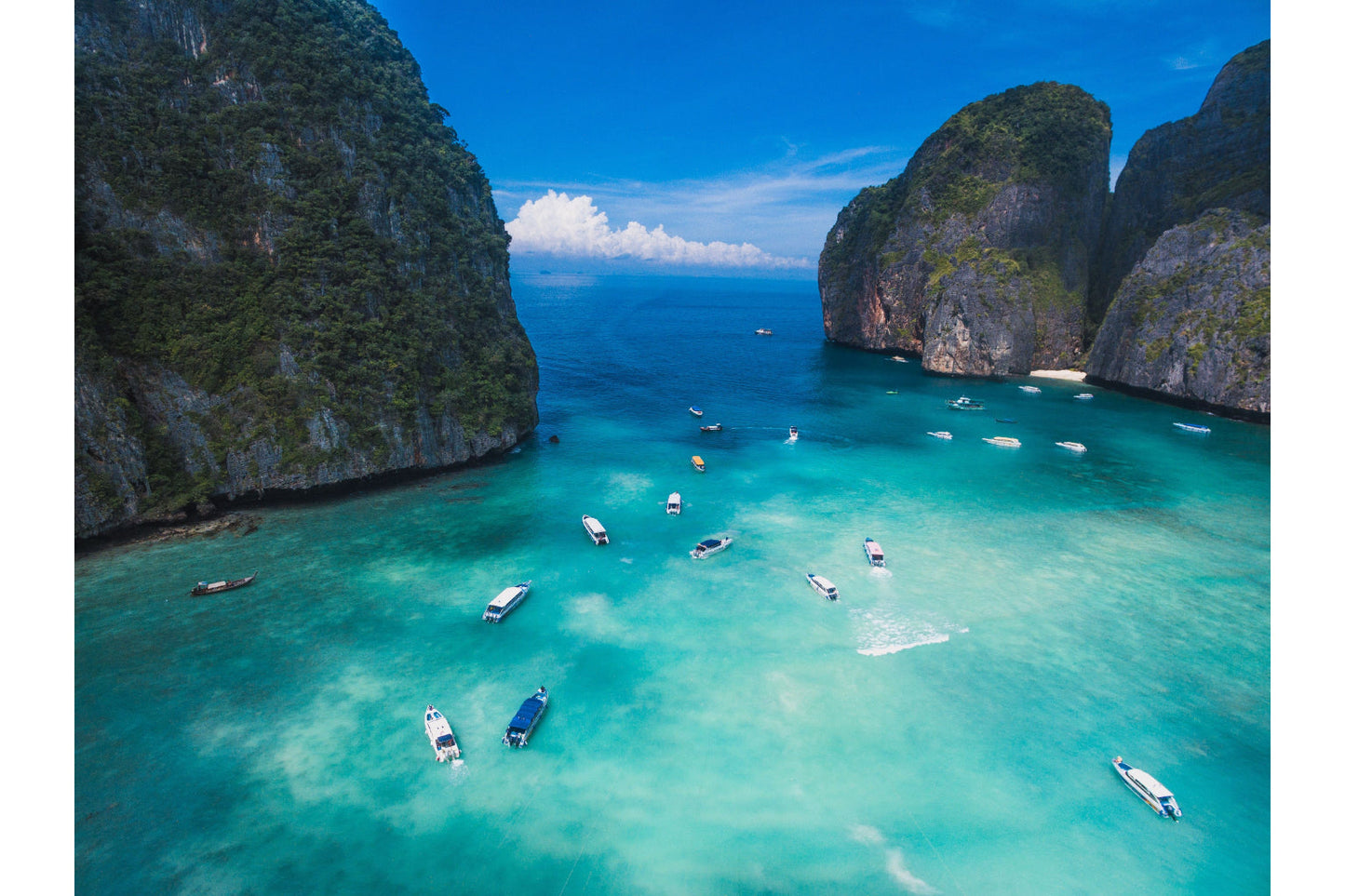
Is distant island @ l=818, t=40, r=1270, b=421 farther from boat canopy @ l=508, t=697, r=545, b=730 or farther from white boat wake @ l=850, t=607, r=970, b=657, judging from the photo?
boat canopy @ l=508, t=697, r=545, b=730

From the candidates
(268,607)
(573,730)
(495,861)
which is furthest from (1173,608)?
(268,607)

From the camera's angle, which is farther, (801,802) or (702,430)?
(702,430)

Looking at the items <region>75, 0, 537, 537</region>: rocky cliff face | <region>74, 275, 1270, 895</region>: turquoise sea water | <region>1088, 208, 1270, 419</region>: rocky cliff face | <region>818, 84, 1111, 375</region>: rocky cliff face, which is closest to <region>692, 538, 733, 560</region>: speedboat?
<region>74, 275, 1270, 895</region>: turquoise sea water

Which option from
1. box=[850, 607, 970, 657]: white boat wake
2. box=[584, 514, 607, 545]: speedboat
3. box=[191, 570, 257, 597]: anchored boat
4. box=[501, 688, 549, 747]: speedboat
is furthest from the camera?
box=[584, 514, 607, 545]: speedboat

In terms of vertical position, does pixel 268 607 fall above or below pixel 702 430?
below

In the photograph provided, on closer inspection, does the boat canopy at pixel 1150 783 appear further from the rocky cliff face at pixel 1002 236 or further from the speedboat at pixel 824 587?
the rocky cliff face at pixel 1002 236

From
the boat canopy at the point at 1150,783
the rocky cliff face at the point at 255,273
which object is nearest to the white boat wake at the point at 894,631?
the boat canopy at the point at 1150,783

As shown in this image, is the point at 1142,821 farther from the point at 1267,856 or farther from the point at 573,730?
the point at 573,730
